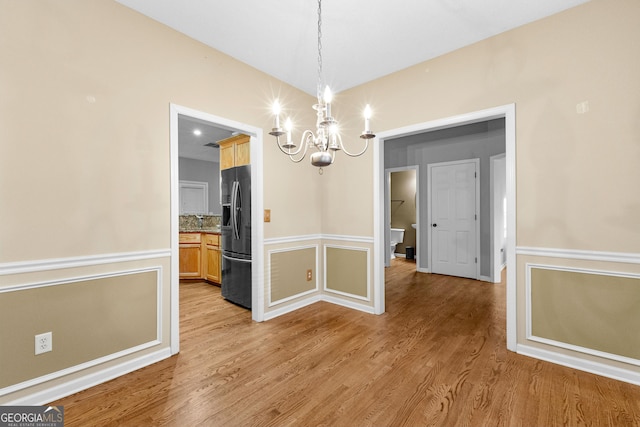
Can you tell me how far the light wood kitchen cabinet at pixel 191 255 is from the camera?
201 inches

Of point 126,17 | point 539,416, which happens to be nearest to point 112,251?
point 126,17

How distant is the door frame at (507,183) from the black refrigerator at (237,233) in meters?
Answer: 1.51

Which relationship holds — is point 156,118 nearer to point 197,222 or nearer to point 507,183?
point 507,183

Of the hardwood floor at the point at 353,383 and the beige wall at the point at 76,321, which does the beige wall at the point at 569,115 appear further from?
the beige wall at the point at 76,321

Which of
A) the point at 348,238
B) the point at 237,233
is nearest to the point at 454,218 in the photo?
the point at 348,238

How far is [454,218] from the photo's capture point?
17.4 ft

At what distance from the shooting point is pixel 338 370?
219 centimetres

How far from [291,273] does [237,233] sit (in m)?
0.84

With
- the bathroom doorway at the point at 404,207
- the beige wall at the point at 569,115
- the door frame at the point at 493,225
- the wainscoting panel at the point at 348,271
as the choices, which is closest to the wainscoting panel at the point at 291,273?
the wainscoting panel at the point at 348,271

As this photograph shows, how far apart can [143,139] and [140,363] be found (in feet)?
5.77

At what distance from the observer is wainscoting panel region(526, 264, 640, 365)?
6.63 feet

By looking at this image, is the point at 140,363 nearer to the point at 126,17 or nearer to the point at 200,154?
the point at 126,17

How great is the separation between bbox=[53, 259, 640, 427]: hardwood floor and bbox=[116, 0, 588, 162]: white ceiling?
2.16m

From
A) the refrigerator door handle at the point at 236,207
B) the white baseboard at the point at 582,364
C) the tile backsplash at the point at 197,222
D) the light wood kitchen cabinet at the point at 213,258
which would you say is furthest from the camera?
the tile backsplash at the point at 197,222
